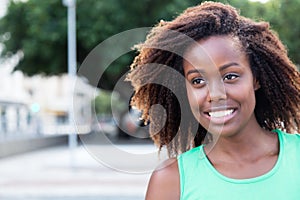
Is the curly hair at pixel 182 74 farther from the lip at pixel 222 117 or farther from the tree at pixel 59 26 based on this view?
the tree at pixel 59 26

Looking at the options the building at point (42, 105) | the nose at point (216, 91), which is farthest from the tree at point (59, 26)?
the nose at point (216, 91)

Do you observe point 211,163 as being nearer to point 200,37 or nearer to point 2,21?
point 200,37

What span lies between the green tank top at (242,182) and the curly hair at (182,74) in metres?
0.20

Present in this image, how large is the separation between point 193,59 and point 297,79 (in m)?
0.37

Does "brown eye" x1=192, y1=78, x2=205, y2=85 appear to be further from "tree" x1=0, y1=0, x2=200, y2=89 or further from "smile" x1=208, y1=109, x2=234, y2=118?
"tree" x1=0, y1=0, x2=200, y2=89

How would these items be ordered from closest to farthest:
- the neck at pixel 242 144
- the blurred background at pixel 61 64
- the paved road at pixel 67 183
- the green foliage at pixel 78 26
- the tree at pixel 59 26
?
the neck at pixel 242 144, the paved road at pixel 67 183, the blurred background at pixel 61 64, the green foliage at pixel 78 26, the tree at pixel 59 26

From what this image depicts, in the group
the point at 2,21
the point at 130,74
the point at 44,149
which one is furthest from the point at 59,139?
the point at 130,74

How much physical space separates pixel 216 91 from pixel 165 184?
0.27 meters

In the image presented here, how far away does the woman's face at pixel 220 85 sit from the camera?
1.45 meters

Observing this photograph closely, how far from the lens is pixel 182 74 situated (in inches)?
63.1

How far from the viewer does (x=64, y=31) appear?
2034 centimetres

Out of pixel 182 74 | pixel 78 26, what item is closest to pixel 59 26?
pixel 78 26

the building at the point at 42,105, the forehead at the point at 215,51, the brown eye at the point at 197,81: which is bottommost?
the brown eye at the point at 197,81

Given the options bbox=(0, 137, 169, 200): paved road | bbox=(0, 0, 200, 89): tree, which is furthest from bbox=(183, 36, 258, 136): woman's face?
bbox=(0, 0, 200, 89): tree
